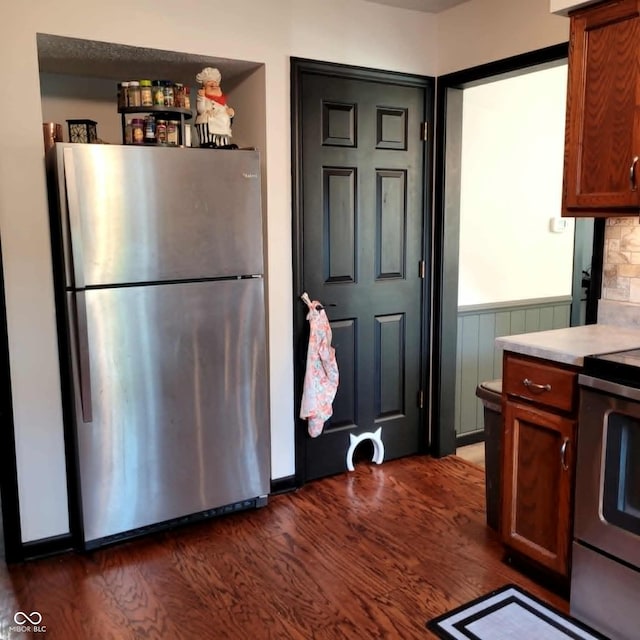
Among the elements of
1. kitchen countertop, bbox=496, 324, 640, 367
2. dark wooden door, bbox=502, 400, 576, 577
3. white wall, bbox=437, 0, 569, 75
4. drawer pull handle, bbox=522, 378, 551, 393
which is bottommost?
dark wooden door, bbox=502, 400, 576, 577

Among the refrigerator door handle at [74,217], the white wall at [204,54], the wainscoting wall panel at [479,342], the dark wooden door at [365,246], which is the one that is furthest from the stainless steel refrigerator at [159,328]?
the wainscoting wall panel at [479,342]

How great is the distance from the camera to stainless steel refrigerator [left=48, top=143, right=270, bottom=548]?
7.82ft

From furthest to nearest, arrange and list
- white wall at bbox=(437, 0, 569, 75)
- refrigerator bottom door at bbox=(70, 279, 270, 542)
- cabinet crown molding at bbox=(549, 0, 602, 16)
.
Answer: white wall at bbox=(437, 0, 569, 75)
refrigerator bottom door at bbox=(70, 279, 270, 542)
cabinet crown molding at bbox=(549, 0, 602, 16)

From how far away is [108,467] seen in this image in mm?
2516

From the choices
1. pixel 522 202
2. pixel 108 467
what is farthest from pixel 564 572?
pixel 522 202

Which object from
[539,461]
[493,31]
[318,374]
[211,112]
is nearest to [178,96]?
[211,112]

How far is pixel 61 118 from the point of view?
2.91 meters

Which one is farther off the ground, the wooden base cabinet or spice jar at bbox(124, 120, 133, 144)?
spice jar at bbox(124, 120, 133, 144)

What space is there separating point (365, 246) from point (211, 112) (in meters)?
1.01

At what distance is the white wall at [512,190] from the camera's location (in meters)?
3.61

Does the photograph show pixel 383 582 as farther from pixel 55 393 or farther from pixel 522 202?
pixel 522 202

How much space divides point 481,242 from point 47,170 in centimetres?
237

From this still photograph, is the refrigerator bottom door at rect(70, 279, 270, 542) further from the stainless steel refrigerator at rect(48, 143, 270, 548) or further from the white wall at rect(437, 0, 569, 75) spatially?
the white wall at rect(437, 0, 569, 75)

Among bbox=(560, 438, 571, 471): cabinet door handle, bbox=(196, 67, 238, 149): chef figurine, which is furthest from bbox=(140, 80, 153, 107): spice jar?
bbox=(560, 438, 571, 471): cabinet door handle
